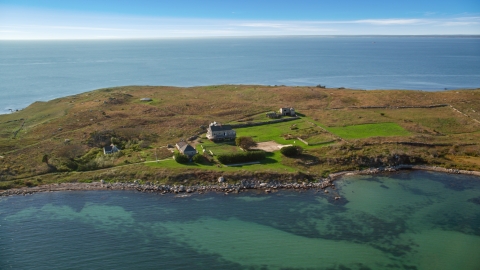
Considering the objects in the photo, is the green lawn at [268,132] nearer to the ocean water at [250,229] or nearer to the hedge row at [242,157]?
the hedge row at [242,157]

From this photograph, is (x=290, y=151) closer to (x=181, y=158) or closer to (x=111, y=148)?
(x=181, y=158)

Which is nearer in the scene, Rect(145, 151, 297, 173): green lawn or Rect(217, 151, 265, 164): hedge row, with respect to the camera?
Rect(145, 151, 297, 173): green lawn

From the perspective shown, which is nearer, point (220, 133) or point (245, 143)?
point (245, 143)

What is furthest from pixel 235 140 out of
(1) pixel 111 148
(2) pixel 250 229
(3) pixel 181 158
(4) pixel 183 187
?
(2) pixel 250 229

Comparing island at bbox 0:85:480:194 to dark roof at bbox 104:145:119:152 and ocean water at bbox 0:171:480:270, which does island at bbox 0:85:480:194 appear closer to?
dark roof at bbox 104:145:119:152

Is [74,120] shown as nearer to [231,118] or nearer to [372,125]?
[231,118]

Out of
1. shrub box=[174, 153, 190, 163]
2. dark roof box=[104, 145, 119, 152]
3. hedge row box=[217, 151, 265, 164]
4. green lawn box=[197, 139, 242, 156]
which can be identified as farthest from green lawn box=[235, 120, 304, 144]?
dark roof box=[104, 145, 119, 152]
